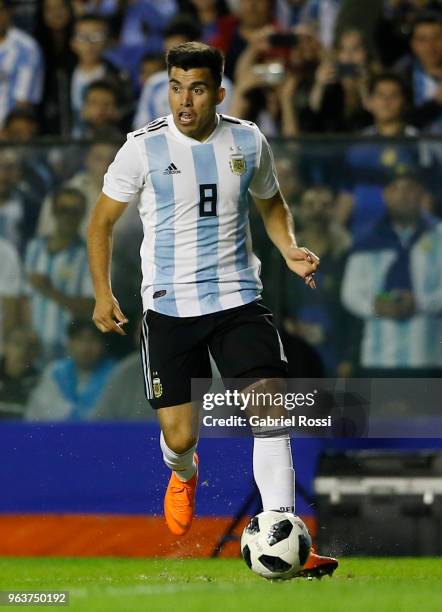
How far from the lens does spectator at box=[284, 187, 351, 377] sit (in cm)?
859

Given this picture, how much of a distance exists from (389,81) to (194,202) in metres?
4.16

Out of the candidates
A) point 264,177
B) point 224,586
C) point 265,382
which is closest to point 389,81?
point 264,177

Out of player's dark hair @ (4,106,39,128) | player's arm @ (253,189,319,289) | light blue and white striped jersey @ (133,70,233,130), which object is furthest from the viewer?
player's dark hair @ (4,106,39,128)

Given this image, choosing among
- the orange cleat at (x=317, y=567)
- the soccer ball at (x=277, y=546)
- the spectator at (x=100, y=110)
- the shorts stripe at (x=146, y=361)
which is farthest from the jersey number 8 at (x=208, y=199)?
the spectator at (x=100, y=110)

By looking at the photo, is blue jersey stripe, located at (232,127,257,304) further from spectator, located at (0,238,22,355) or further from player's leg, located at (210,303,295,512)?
spectator, located at (0,238,22,355)

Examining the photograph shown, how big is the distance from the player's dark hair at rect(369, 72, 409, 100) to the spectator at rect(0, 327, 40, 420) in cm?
315

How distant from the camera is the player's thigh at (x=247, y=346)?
6.00 meters

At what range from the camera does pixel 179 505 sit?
6.53 meters

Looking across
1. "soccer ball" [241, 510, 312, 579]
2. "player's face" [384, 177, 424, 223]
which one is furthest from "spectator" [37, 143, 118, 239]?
"soccer ball" [241, 510, 312, 579]

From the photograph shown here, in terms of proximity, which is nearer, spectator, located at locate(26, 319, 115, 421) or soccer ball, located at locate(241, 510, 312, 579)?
soccer ball, located at locate(241, 510, 312, 579)

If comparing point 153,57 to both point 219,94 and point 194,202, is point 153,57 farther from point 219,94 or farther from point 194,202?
point 194,202

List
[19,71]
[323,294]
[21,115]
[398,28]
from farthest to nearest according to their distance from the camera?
[19,71], [398,28], [21,115], [323,294]

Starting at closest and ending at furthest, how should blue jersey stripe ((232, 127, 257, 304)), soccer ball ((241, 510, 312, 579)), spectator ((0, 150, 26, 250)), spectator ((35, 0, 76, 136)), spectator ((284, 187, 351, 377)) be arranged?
soccer ball ((241, 510, 312, 579))
blue jersey stripe ((232, 127, 257, 304))
spectator ((284, 187, 351, 377))
spectator ((0, 150, 26, 250))
spectator ((35, 0, 76, 136))

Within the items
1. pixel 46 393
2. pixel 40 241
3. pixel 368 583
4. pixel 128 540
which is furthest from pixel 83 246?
pixel 368 583
